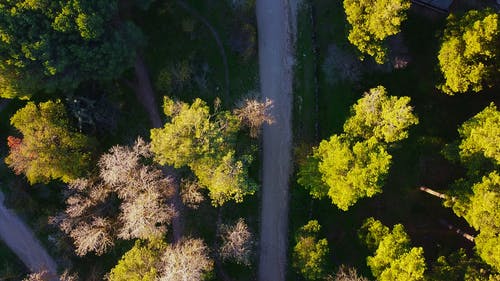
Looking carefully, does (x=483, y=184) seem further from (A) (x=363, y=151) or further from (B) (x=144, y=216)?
(B) (x=144, y=216)

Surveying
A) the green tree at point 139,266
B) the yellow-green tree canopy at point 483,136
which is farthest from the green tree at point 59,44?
the yellow-green tree canopy at point 483,136

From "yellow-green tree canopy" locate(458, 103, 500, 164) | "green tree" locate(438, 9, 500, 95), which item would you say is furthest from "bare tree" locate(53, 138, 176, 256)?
"green tree" locate(438, 9, 500, 95)

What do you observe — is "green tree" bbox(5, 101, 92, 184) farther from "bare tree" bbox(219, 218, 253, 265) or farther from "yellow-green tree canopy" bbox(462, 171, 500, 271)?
"yellow-green tree canopy" bbox(462, 171, 500, 271)

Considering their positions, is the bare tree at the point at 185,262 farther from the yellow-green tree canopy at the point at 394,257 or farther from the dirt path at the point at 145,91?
the yellow-green tree canopy at the point at 394,257

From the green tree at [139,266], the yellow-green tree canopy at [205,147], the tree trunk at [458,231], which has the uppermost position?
the tree trunk at [458,231]

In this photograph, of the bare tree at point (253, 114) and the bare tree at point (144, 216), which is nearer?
the bare tree at point (144, 216)

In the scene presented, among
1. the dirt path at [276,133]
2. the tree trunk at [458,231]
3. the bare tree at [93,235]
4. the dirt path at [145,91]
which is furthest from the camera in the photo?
the dirt path at [145,91]

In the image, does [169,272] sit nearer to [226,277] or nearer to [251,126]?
[226,277]

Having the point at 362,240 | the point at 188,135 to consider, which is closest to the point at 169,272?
the point at 188,135
